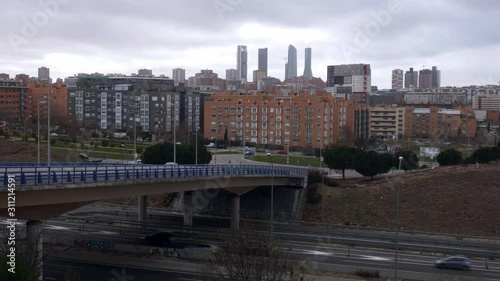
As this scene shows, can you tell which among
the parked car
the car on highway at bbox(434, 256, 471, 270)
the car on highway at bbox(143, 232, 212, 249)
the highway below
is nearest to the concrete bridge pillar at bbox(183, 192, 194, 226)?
the highway below

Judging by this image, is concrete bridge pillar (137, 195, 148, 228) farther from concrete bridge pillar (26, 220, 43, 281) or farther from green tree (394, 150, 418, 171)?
green tree (394, 150, 418, 171)

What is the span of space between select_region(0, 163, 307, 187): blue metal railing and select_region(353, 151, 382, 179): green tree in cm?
912

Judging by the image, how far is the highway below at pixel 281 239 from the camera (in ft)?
65.2

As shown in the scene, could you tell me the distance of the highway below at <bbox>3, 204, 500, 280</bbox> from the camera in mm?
19859

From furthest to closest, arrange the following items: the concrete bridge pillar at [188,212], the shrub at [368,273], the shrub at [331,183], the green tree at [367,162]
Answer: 1. the green tree at [367,162]
2. the shrub at [331,183]
3. the concrete bridge pillar at [188,212]
4. the shrub at [368,273]

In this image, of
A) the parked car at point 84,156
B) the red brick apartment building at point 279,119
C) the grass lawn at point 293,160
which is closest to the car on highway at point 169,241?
the parked car at point 84,156

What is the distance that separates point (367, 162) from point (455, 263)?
54.4 ft

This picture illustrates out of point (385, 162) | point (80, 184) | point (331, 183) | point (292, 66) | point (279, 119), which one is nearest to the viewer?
point (80, 184)

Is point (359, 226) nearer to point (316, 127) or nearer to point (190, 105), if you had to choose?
point (316, 127)

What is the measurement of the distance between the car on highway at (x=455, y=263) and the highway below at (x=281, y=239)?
11.0 inches

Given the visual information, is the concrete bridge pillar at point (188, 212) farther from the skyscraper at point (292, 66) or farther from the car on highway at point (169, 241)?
the skyscraper at point (292, 66)

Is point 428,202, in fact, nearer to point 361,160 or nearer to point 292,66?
point 361,160

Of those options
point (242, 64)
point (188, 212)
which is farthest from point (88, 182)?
point (242, 64)

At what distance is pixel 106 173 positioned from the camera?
17.4m
